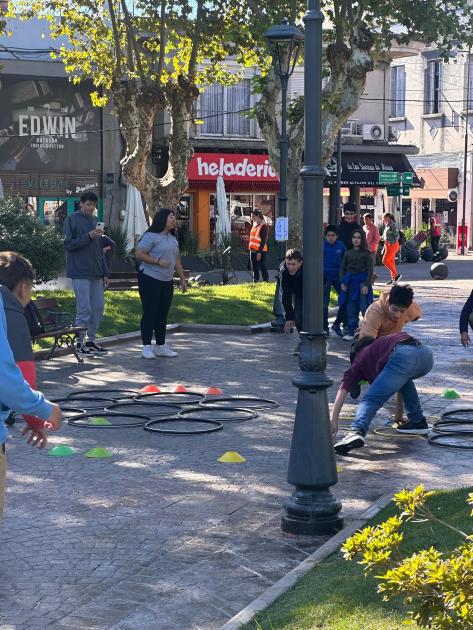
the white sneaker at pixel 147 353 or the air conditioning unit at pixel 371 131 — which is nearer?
the white sneaker at pixel 147 353

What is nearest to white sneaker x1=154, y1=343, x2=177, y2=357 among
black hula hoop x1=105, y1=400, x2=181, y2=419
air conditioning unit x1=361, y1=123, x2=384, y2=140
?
black hula hoop x1=105, y1=400, x2=181, y2=419

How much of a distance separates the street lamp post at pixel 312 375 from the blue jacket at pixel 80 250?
825cm

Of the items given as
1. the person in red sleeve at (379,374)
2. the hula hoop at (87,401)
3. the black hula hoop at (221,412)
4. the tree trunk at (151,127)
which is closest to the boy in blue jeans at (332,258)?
the hula hoop at (87,401)

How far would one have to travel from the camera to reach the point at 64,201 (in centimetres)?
3850

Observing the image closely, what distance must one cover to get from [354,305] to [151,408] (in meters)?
6.32

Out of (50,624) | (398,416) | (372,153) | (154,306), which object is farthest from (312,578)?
(372,153)

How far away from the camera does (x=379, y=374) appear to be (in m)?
9.51

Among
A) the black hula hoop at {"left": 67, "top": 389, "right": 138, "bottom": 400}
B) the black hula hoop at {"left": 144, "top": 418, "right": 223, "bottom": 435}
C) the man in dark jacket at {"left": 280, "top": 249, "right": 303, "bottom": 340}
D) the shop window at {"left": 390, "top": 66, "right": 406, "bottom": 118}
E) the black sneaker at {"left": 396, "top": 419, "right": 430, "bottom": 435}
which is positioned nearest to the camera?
the black sneaker at {"left": 396, "top": 419, "right": 430, "bottom": 435}

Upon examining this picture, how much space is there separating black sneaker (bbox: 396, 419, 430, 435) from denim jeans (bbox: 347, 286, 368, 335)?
718cm

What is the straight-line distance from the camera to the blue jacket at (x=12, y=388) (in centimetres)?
479

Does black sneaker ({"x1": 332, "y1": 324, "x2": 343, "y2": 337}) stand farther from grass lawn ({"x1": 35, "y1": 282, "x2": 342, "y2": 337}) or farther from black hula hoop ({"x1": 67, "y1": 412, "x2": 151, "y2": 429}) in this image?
black hula hoop ({"x1": 67, "y1": 412, "x2": 151, "y2": 429})

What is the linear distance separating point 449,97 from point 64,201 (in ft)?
73.2

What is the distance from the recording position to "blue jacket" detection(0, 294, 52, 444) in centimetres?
479

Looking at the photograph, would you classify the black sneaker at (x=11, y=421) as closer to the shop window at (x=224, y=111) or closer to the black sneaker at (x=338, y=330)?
the black sneaker at (x=338, y=330)
